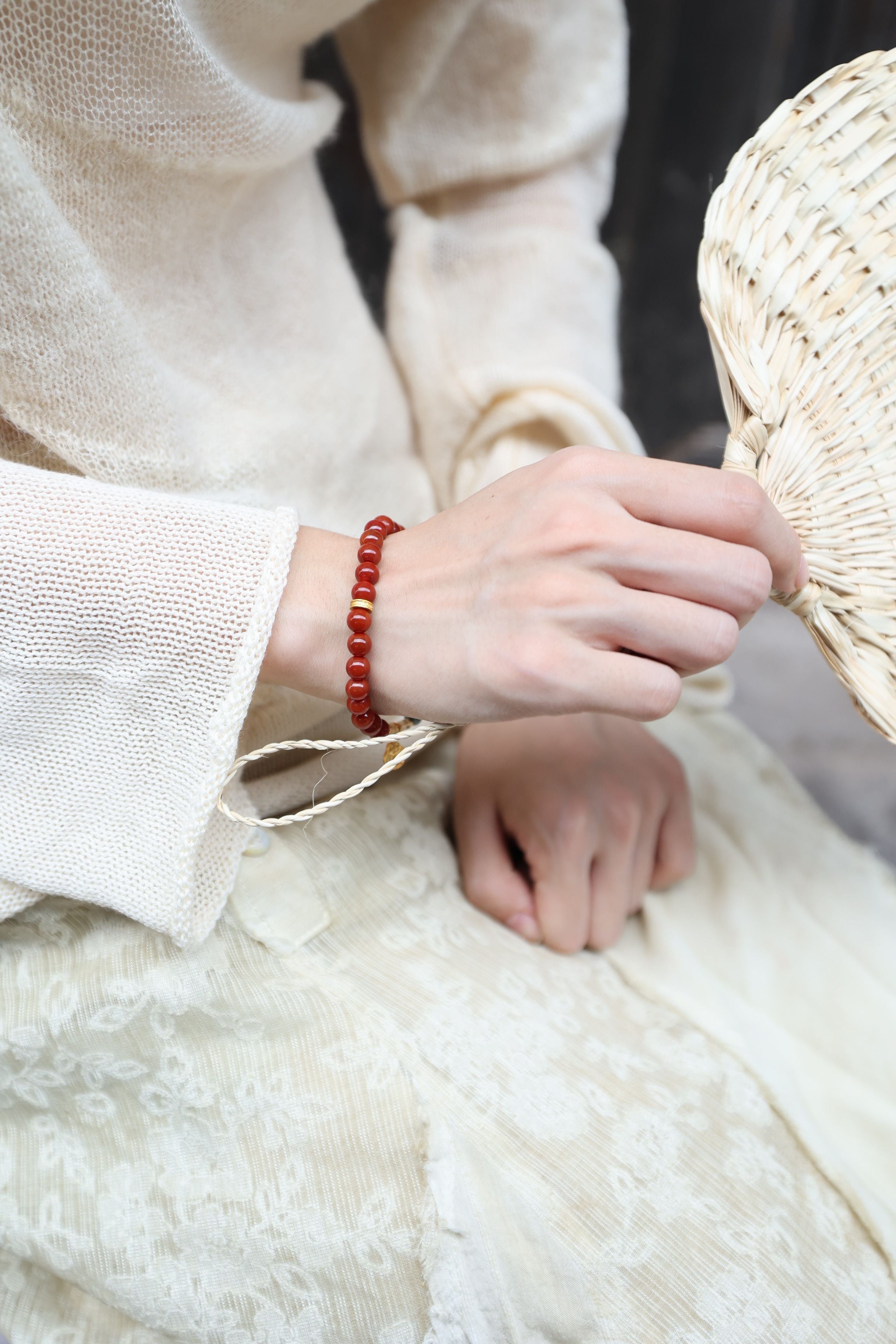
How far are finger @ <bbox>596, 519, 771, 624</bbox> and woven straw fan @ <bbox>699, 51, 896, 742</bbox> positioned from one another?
0.09m

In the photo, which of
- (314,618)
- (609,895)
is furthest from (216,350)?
(609,895)

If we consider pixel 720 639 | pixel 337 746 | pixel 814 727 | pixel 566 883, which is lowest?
pixel 814 727

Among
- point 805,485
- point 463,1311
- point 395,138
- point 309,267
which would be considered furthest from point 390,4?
point 463,1311

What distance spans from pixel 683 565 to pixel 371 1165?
324 millimetres

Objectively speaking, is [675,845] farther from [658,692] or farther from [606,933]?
[658,692]

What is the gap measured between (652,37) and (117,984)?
1117 mm

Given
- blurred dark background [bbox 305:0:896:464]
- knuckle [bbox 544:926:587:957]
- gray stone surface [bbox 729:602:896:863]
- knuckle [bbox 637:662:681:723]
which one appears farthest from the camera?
blurred dark background [bbox 305:0:896:464]

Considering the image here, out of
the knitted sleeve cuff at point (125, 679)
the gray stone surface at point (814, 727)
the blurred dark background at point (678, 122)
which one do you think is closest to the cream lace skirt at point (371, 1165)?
the knitted sleeve cuff at point (125, 679)

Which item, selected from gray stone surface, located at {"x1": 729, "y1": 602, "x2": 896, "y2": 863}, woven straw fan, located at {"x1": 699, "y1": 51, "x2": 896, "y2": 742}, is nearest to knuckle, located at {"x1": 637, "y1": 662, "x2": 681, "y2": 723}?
woven straw fan, located at {"x1": 699, "y1": 51, "x2": 896, "y2": 742}

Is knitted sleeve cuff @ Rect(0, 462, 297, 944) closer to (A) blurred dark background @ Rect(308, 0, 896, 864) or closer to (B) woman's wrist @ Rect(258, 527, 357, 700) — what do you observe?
(B) woman's wrist @ Rect(258, 527, 357, 700)

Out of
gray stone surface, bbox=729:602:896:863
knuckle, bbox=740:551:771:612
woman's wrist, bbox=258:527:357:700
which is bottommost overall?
gray stone surface, bbox=729:602:896:863

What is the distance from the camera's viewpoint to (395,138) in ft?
2.42

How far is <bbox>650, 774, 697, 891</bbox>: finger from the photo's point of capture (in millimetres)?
621

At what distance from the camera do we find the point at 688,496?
0.39m
